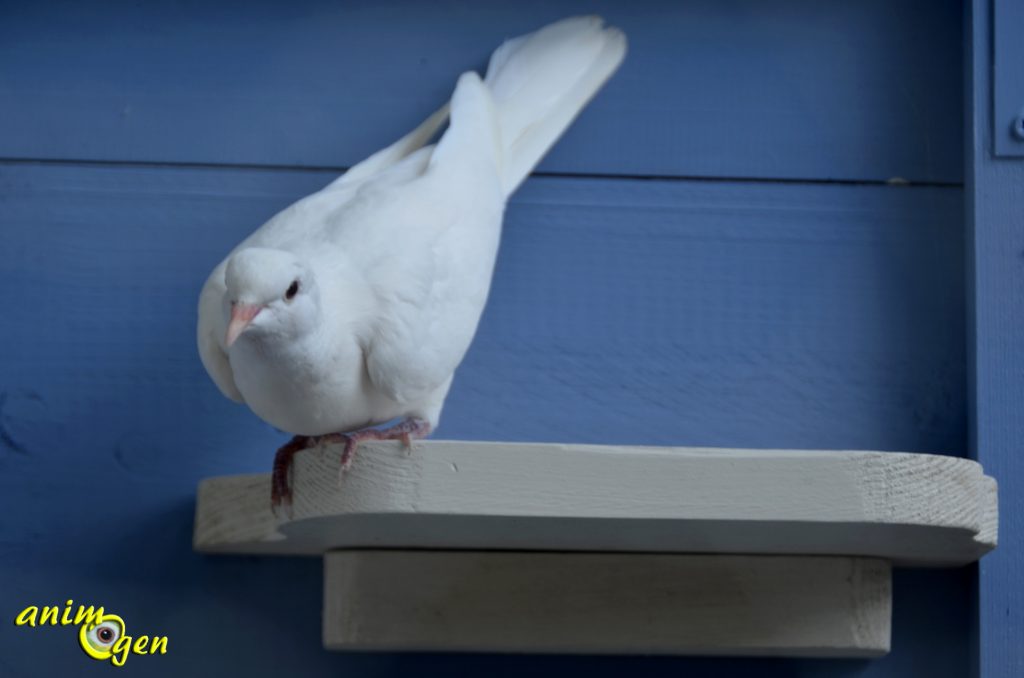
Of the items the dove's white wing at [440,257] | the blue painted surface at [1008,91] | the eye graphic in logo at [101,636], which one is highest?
the blue painted surface at [1008,91]

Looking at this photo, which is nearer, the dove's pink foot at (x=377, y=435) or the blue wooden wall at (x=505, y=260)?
the dove's pink foot at (x=377, y=435)

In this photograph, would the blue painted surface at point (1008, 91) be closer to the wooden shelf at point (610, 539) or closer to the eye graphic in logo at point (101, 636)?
the wooden shelf at point (610, 539)

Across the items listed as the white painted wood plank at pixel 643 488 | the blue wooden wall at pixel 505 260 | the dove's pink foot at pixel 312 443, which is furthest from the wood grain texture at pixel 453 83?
the white painted wood plank at pixel 643 488

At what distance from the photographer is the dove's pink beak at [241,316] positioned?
2.82 feet

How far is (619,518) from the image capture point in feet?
2.87

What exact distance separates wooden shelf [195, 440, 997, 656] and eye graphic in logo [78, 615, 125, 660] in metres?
0.10

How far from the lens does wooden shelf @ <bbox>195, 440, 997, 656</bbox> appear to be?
2.83ft

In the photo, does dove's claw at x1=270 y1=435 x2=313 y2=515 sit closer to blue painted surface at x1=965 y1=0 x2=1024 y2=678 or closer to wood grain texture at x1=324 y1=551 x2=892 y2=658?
wood grain texture at x1=324 y1=551 x2=892 y2=658

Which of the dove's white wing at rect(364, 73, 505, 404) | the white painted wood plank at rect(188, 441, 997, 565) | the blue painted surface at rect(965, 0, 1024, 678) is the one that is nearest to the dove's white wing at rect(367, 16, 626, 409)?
the dove's white wing at rect(364, 73, 505, 404)

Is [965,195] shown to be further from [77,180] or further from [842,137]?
[77,180]

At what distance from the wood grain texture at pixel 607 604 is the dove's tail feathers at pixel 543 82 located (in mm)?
320

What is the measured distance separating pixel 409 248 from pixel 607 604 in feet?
1.04

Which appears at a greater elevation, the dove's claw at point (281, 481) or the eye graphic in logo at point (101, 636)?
the dove's claw at point (281, 481)

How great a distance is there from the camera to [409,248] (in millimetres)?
1010
